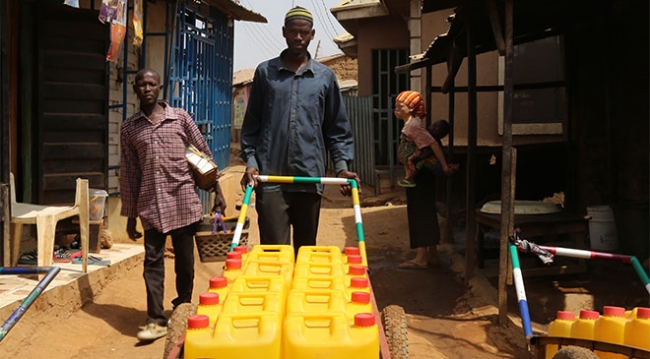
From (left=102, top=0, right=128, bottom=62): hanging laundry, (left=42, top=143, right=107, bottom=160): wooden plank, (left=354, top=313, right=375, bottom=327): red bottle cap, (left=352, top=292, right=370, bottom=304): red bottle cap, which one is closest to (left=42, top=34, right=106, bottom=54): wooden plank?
(left=102, top=0, right=128, bottom=62): hanging laundry

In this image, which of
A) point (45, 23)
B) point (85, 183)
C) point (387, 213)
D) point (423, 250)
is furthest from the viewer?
point (387, 213)

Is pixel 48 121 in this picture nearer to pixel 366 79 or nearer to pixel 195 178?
pixel 195 178

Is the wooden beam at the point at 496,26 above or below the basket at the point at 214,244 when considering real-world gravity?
above

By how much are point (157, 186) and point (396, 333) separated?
252 cm

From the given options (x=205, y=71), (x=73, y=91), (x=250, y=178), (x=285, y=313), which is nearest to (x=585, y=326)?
(x=285, y=313)

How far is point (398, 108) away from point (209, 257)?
111 inches

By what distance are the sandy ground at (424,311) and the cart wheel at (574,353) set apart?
2.15 metres

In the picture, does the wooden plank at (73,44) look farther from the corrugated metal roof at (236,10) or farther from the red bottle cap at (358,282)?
the red bottle cap at (358,282)

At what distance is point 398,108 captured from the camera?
7703 millimetres

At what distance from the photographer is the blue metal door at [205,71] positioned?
428 inches

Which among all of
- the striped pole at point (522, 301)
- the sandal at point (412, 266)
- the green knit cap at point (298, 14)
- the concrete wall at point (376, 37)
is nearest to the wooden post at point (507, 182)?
the striped pole at point (522, 301)

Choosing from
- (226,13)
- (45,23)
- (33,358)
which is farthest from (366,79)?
(33,358)

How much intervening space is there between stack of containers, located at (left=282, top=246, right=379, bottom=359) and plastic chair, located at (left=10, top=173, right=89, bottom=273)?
3.21 metres

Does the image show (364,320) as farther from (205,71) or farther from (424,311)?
(205,71)
